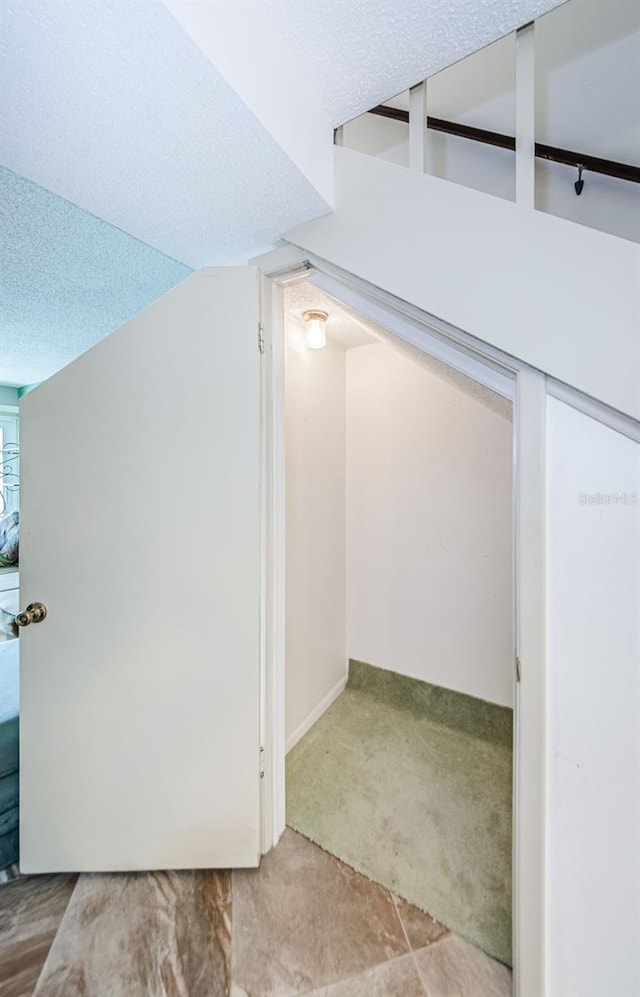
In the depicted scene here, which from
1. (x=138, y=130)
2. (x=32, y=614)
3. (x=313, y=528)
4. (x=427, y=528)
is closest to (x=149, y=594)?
(x=32, y=614)

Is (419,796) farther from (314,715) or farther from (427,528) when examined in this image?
(427,528)

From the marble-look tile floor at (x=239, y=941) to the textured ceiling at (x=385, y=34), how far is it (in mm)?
2301

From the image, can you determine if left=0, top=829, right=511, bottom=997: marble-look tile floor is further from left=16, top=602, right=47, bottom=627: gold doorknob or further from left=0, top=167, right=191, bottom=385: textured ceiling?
left=0, top=167, right=191, bottom=385: textured ceiling

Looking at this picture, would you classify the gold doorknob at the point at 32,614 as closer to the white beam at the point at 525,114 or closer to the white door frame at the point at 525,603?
the white door frame at the point at 525,603

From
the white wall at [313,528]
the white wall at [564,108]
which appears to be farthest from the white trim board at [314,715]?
the white wall at [564,108]

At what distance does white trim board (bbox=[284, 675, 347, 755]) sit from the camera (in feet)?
5.72

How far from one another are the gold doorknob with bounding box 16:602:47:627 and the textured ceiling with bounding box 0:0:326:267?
4.14 feet

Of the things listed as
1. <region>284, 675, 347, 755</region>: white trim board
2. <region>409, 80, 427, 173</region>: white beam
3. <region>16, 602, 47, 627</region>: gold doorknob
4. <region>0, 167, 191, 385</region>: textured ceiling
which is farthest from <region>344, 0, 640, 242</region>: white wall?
<region>284, 675, 347, 755</region>: white trim board

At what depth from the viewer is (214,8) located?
2.19ft

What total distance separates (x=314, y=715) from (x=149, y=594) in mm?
1273

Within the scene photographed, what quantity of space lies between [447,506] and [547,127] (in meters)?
1.47

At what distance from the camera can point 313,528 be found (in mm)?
1929

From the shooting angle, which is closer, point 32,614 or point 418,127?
point 418,127

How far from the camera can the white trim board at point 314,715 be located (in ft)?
5.72
